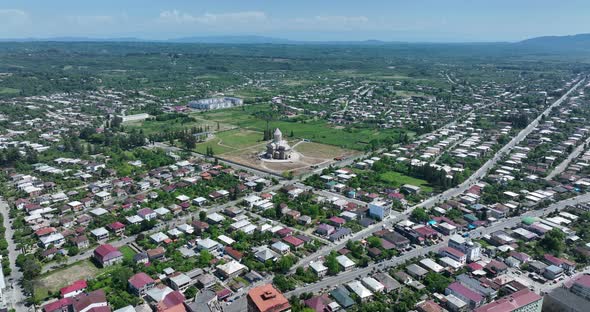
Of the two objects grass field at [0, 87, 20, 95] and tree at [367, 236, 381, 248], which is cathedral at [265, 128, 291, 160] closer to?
tree at [367, 236, 381, 248]

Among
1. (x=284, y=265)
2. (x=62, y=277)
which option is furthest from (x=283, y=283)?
(x=62, y=277)

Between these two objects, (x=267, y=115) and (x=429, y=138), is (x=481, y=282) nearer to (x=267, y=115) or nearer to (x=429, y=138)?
(x=429, y=138)

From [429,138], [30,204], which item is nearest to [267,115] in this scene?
[429,138]

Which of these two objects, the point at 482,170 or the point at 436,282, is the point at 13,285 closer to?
the point at 436,282

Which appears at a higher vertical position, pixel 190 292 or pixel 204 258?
pixel 204 258

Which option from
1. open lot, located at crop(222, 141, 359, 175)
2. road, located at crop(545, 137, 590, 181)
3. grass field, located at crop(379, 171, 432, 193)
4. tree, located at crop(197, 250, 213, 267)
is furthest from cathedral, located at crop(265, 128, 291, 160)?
road, located at crop(545, 137, 590, 181)

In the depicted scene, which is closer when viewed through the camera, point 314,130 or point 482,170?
point 482,170
